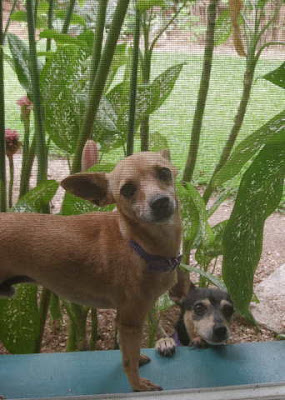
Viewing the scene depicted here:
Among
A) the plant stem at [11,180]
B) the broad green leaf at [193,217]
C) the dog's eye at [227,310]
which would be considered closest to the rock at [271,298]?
the dog's eye at [227,310]

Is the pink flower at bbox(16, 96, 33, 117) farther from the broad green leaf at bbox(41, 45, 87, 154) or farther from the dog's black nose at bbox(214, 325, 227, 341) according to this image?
the dog's black nose at bbox(214, 325, 227, 341)

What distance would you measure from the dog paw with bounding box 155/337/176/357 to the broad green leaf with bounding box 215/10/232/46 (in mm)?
495

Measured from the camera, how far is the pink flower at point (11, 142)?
69 cm

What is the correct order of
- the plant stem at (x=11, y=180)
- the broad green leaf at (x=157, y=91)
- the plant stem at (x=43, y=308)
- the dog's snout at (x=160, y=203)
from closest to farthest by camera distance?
the dog's snout at (x=160, y=203) < the broad green leaf at (x=157, y=91) < the plant stem at (x=11, y=180) < the plant stem at (x=43, y=308)

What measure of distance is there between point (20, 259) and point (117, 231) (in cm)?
14

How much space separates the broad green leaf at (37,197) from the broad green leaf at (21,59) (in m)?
0.14

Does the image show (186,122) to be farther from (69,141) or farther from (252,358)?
(252,358)

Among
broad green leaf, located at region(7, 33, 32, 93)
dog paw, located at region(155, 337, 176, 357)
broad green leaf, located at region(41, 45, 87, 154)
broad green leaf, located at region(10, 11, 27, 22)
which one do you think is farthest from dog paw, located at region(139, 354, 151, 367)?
broad green leaf, located at region(10, 11, 27, 22)

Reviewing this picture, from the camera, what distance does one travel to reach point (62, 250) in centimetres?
59

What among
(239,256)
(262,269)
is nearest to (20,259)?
(239,256)

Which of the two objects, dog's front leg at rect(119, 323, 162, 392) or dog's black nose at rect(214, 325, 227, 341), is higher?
dog's front leg at rect(119, 323, 162, 392)

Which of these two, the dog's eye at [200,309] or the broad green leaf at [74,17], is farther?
the dog's eye at [200,309]

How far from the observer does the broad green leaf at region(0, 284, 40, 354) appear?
772 millimetres

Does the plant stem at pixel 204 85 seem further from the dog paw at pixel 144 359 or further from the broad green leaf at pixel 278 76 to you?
the dog paw at pixel 144 359
